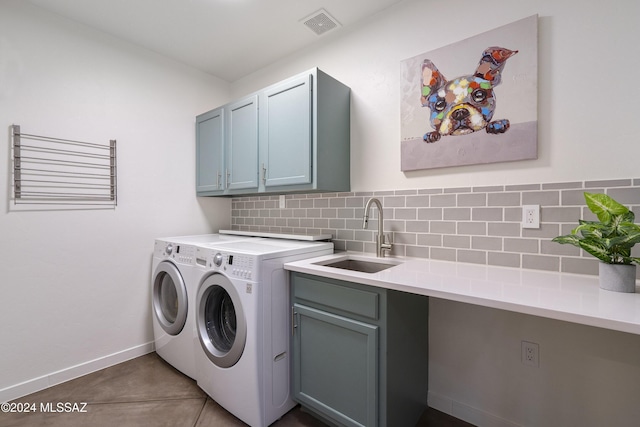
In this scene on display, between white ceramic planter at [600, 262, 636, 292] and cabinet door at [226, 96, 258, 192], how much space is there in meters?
2.03

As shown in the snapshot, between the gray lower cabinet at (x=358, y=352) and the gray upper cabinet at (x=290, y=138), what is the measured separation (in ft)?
2.47

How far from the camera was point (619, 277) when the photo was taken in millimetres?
1072

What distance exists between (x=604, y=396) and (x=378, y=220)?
1.34 m

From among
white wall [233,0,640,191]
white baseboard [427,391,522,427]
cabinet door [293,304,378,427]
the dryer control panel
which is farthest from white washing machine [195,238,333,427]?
white wall [233,0,640,191]

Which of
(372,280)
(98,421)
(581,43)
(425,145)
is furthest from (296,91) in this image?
(98,421)

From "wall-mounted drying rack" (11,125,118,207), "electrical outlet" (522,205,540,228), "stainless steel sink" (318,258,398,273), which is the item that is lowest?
"stainless steel sink" (318,258,398,273)

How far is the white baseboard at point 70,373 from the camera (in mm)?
1812

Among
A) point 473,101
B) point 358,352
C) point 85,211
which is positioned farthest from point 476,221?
point 85,211

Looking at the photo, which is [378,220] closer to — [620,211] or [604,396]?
[620,211]

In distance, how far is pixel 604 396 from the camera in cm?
127

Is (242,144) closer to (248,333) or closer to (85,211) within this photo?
(85,211)

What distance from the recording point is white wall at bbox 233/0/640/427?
1254 millimetres

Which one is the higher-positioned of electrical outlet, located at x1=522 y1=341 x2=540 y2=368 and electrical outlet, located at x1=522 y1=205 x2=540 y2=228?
electrical outlet, located at x1=522 y1=205 x2=540 y2=228

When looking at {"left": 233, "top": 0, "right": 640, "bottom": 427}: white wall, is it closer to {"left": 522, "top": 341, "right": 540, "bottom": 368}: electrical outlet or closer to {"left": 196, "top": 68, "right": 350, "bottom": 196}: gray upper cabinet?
{"left": 522, "top": 341, "right": 540, "bottom": 368}: electrical outlet
